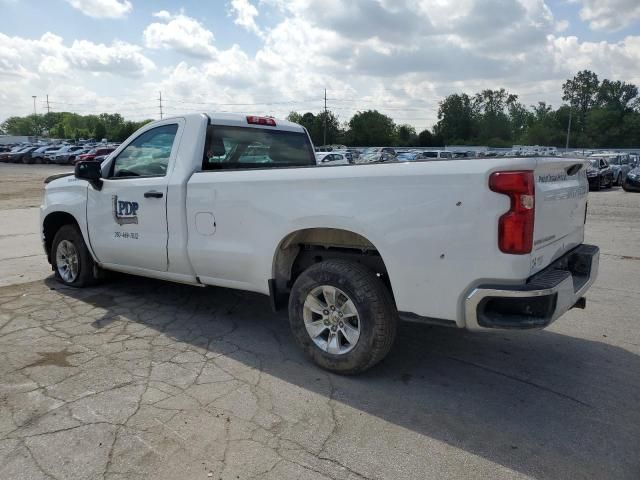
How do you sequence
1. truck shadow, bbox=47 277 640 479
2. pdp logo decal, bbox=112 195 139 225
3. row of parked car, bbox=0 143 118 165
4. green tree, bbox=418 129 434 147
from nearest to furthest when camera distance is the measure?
truck shadow, bbox=47 277 640 479 → pdp logo decal, bbox=112 195 139 225 → row of parked car, bbox=0 143 118 165 → green tree, bbox=418 129 434 147

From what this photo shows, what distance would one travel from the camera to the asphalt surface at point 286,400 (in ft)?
9.26

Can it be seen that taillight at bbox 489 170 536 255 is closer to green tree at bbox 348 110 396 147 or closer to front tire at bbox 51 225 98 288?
front tire at bbox 51 225 98 288

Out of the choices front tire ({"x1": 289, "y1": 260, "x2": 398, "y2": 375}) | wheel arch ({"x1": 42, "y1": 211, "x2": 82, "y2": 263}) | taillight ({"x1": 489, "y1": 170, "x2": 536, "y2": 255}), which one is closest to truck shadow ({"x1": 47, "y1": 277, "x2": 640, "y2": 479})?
front tire ({"x1": 289, "y1": 260, "x2": 398, "y2": 375})

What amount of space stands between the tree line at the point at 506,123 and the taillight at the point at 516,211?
273 feet

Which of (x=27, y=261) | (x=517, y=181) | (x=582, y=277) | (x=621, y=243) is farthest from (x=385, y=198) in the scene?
(x=621, y=243)

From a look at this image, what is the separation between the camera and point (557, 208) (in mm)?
3518

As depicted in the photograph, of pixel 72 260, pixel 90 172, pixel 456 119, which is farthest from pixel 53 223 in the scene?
pixel 456 119

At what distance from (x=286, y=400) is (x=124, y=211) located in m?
2.78

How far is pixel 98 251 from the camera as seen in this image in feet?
18.5

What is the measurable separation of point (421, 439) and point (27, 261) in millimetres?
6901

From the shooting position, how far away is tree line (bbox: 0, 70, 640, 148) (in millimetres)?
93500

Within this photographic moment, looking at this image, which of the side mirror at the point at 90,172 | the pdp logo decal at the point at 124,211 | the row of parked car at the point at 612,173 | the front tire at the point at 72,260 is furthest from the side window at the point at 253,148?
the row of parked car at the point at 612,173

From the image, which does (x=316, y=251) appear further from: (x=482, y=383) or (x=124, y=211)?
(x=124, y=211)

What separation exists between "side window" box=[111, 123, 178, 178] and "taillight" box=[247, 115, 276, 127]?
2.51 feet
